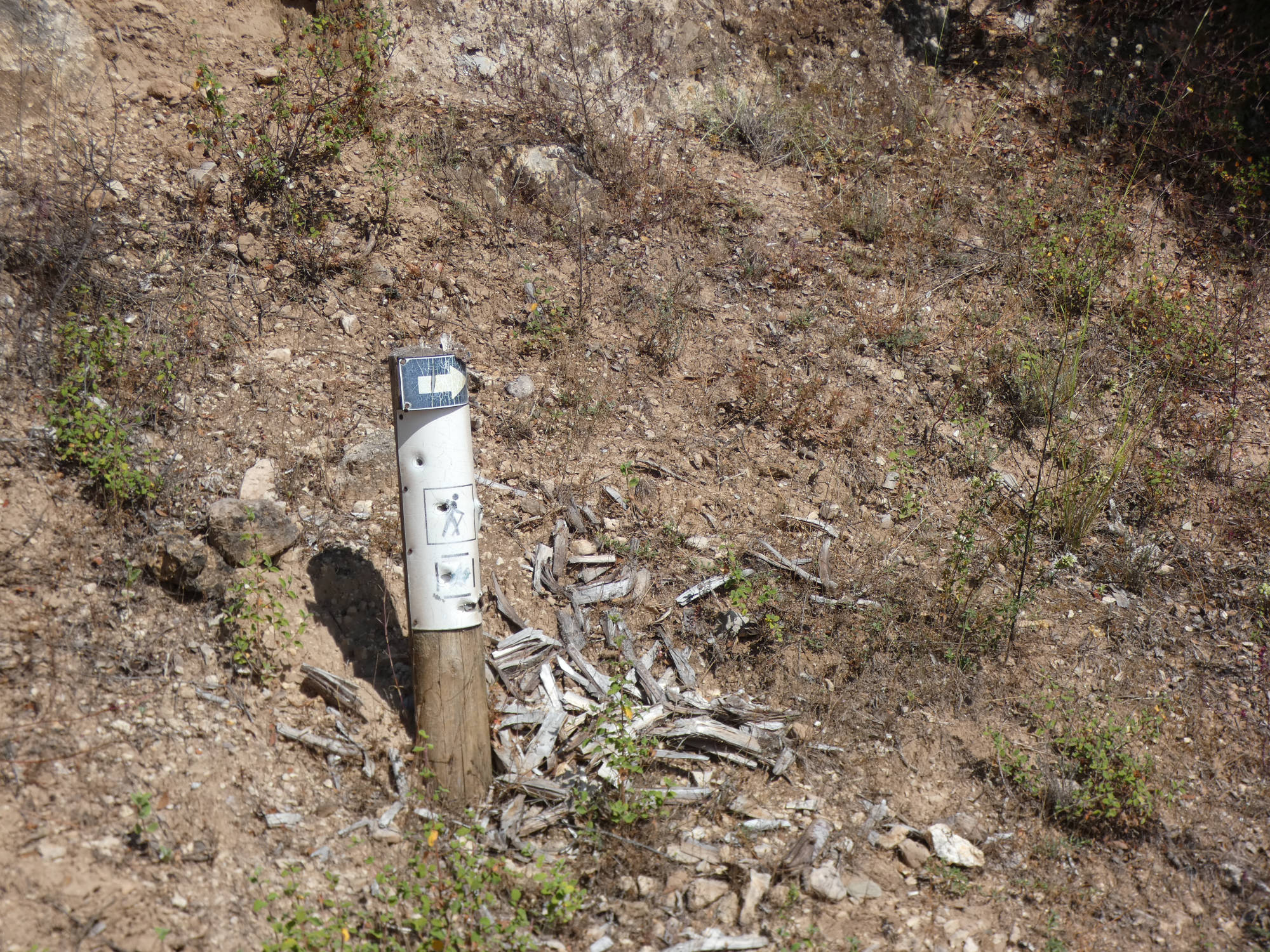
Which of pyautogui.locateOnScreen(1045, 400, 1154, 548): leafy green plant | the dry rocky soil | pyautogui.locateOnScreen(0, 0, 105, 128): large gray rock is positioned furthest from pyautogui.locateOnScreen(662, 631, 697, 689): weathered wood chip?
pyautogui.locateOnScreen(0, 0, 105, 128): large gray rock

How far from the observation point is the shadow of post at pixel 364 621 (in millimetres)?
3781

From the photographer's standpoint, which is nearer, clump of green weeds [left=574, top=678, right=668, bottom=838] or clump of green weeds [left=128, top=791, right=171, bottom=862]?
clump of green weeds [left=128, top=791, right=171, bottom=862]

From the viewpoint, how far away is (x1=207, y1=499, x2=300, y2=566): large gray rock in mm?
3771

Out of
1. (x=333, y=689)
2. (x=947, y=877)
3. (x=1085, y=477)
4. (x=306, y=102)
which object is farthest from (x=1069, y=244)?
(x=333, y=689)

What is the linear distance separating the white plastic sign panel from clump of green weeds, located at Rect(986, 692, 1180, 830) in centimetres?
245

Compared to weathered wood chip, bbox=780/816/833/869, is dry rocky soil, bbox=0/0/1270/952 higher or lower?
higher

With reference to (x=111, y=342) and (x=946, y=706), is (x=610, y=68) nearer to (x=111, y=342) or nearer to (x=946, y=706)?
(x=111, y=342)

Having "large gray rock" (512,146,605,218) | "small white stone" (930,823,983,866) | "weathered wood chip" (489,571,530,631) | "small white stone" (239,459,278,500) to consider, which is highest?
"large gray rock" (512,146,605,218)

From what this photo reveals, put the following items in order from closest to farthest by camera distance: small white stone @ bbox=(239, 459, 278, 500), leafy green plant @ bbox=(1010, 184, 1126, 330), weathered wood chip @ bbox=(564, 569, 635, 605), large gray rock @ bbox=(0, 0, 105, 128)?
small white stone @ bbox=(239, 459, 278, 500), weathered wood chip @ bbox=(564, 569, 635, 605), large gray rock @ bbox=(0, 0, 105, 128), leafy green plant @ bbox=(1010, 184, 1126, 330)

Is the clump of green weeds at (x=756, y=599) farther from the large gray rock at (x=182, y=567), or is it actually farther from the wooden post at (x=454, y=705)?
the large gray rock at (x=182, y=567)

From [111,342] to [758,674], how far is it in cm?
354

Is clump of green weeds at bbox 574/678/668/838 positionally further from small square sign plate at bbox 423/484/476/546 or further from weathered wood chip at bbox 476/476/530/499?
weathered wood chip at bbox 476/476/530/499

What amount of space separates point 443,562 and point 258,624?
3.12ft

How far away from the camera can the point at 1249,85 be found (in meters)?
7.09
